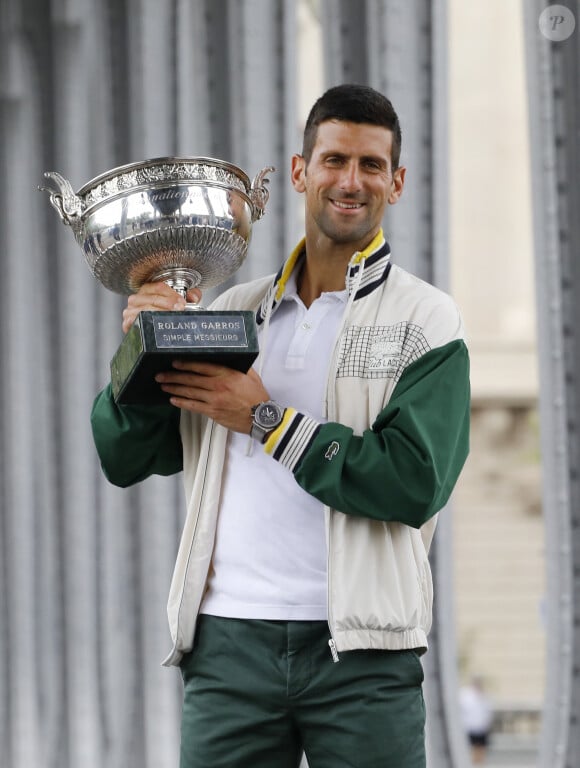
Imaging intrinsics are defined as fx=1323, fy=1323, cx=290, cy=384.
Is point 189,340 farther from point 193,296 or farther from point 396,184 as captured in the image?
point 396,184

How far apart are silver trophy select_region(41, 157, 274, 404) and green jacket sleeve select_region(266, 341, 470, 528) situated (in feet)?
0.44

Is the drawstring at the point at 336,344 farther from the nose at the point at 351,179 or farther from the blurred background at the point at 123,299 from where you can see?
the blurred background at the point at 123,299

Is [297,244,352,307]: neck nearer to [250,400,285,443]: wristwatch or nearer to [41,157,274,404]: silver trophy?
[41,157,274,404]: silver trophy

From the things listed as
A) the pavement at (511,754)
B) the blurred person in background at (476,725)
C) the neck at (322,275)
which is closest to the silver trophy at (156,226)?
the neck at (322,275)

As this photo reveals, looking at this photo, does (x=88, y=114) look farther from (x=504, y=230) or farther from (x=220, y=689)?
(x=504, y=230)

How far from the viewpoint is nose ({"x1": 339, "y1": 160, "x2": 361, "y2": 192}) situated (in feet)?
5.83

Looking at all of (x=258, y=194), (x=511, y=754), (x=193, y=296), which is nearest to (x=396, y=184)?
(x=258, y=194)

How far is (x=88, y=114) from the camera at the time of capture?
407 cm

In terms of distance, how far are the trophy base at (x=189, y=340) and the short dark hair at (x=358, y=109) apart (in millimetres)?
323

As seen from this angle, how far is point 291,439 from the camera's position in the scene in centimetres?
168

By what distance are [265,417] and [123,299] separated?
7.49 ft

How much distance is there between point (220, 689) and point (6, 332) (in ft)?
9.66

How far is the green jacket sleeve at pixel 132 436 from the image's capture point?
1847 mm

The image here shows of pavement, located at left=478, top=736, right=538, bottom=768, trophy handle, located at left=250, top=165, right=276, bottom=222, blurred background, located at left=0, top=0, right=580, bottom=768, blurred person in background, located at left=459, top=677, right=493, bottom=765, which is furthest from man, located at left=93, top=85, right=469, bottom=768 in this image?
pavement, located at left=478, top=736, right=538, bottom=768
